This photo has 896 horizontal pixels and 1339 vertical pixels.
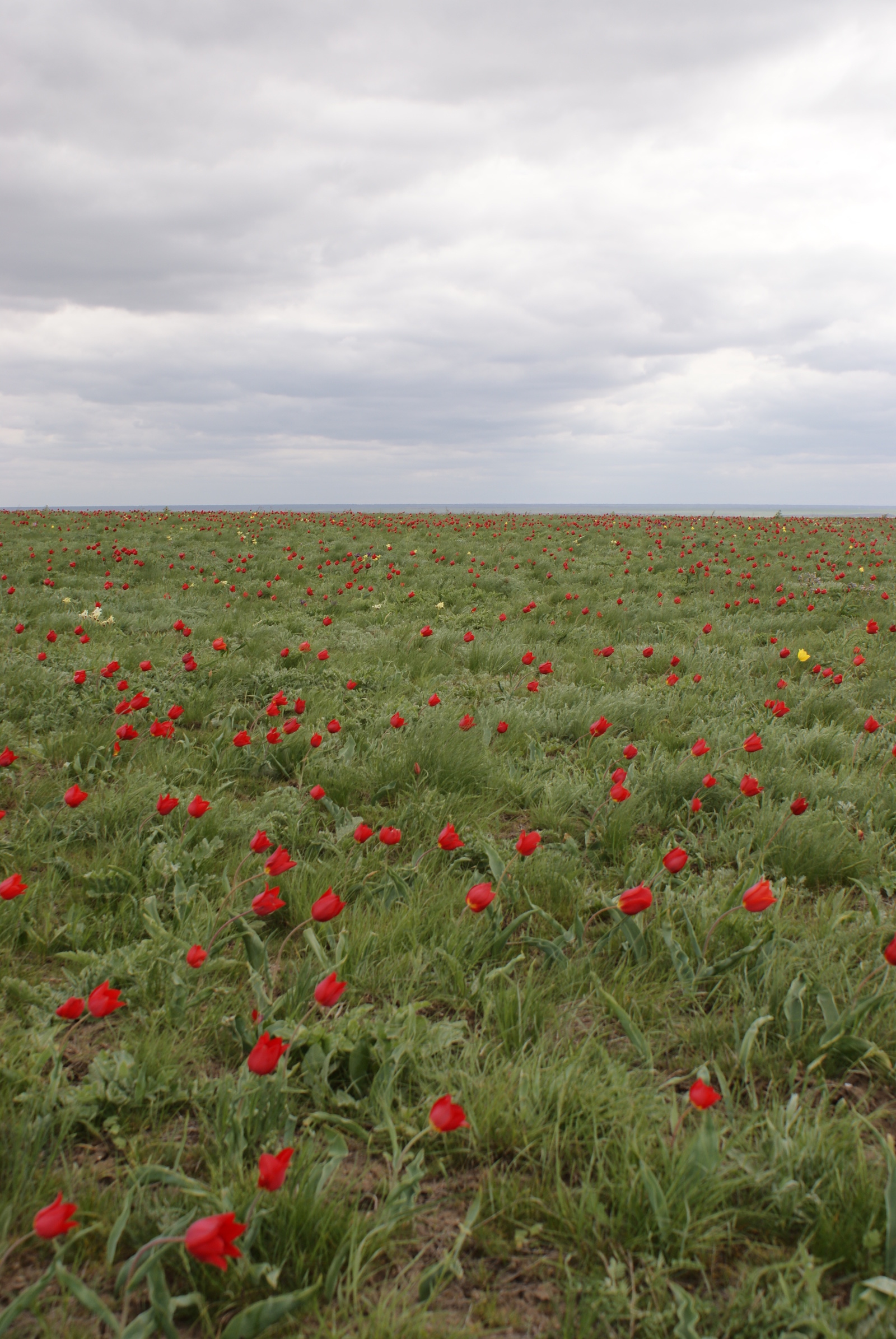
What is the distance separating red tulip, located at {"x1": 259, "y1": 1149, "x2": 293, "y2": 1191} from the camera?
54.3 inches

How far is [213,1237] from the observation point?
1.24m

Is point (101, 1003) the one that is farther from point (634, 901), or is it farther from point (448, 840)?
point (634, 901)

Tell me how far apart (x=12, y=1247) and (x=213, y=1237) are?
0.42 meters

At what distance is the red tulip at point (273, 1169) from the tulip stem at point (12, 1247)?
0.42m

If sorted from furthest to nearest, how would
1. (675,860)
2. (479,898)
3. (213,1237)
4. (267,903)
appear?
(675,860), (479,898), (267,903), (213,1237)

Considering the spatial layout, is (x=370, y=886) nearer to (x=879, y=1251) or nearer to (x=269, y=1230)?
(x=269, y=1230)

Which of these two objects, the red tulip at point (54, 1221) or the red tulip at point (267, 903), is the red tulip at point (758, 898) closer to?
the red tulip at point (267, 903)

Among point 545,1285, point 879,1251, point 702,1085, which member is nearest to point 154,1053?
point 545,1285

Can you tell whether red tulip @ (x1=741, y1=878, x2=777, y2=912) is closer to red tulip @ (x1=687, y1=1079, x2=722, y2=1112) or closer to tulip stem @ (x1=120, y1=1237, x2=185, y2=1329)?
red tulip @ (x1=687, y1=1079, x2=722, y2=1112)

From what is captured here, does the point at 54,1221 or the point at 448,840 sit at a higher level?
the point at 448,840

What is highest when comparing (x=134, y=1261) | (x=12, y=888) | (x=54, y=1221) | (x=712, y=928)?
(x=12, y=888)

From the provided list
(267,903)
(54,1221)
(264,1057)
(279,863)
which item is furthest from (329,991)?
(54,1221)

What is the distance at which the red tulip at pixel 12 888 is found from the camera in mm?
2139

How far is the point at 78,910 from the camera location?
2.37 m
